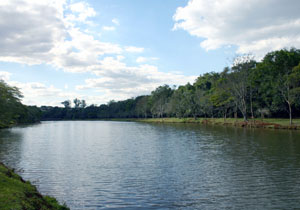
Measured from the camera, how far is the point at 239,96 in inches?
3169

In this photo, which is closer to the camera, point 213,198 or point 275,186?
point 213,198

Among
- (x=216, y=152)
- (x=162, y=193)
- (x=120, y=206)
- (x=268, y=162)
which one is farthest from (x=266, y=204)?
(x=216, y=152)

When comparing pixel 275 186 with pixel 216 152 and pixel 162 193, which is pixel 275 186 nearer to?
pixel 162 193

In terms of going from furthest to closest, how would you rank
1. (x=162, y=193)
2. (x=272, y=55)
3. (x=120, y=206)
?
(x=272, y=55) < (x=162, y=193) < (x=120, y=206)

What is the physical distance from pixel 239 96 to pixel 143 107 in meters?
94.2

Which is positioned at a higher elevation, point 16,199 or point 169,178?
point 16,199

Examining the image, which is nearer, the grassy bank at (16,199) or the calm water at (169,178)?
the grassy bank at (16,199)

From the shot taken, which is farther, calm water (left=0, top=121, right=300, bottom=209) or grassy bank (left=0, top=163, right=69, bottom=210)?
calm water (left=0, top=121, right=300, bottom=209)

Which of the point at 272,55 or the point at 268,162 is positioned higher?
the point at 272,55

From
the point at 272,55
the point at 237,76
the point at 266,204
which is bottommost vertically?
the point at 266,204

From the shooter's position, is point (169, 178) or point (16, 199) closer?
point (16, 199)

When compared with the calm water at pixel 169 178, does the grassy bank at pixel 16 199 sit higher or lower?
higher

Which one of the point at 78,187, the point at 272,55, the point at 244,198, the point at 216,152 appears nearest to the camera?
the point at 244,198

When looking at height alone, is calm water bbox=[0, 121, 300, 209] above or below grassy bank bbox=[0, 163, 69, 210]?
below
